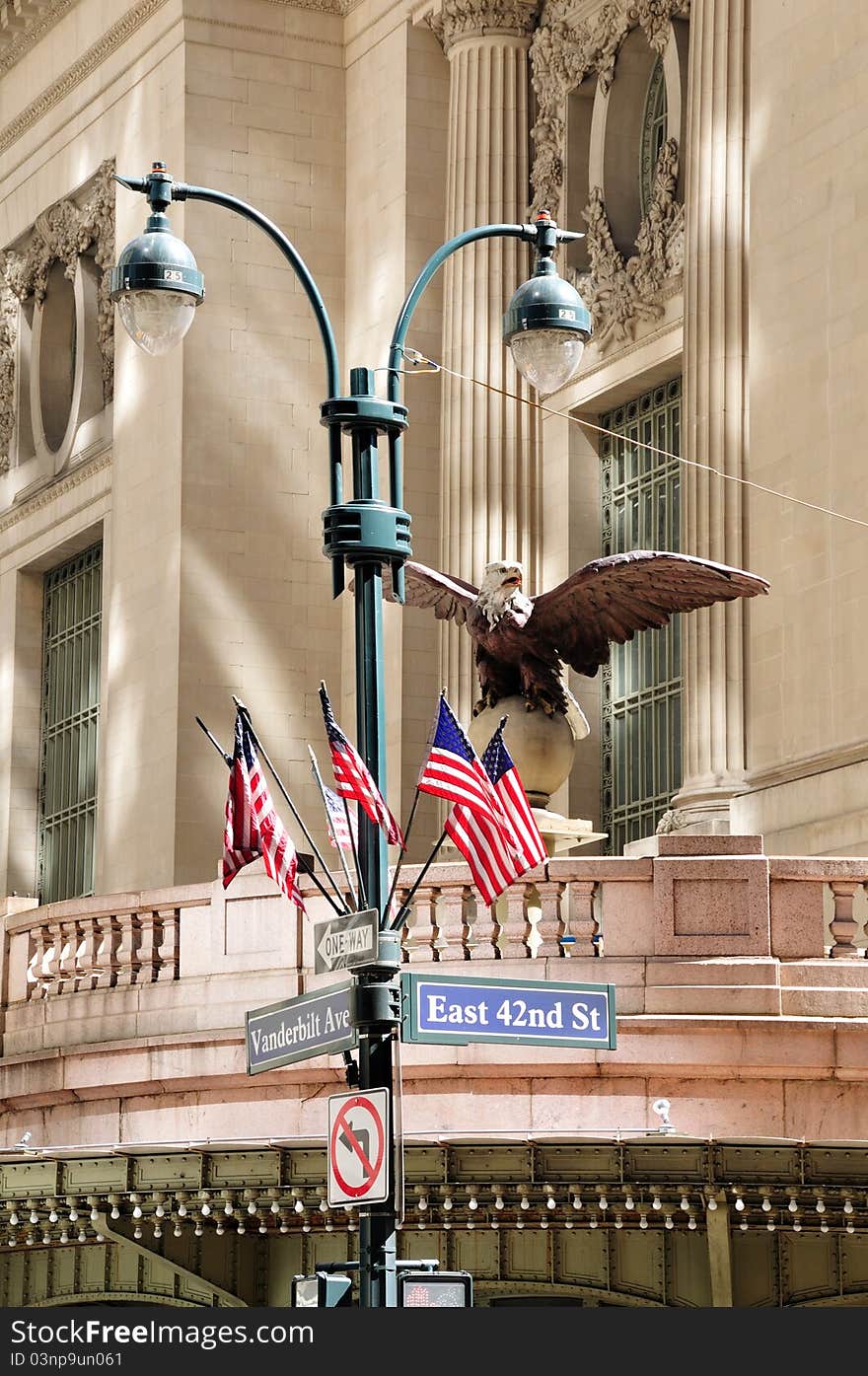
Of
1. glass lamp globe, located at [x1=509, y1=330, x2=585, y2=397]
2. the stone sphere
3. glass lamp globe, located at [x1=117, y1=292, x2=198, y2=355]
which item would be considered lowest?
the stone sphere

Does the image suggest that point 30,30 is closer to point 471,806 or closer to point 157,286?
point 157,286

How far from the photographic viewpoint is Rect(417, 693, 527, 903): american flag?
1514cm

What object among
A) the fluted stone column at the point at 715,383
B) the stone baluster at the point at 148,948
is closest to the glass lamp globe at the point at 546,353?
the stone baluster at the point at 148,948

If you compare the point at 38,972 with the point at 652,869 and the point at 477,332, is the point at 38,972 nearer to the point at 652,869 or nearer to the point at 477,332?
the point at 652,869

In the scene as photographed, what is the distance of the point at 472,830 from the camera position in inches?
603

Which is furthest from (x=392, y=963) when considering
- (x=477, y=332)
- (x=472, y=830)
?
(x=477, y=332)

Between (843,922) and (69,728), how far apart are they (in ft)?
66.2

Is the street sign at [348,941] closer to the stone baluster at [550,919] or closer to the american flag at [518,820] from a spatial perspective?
the american flag at [518,820]

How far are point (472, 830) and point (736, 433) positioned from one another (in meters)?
11.3

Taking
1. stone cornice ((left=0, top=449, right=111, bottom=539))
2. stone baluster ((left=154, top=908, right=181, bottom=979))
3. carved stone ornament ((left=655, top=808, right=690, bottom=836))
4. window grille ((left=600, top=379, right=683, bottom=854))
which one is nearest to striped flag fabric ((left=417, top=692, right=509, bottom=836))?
stone baluster ((left=154, top=908, right=181, bottom=979))

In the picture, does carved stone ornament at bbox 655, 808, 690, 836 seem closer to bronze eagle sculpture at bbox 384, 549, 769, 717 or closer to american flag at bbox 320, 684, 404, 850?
bronze eagle sculpture at bbox 384, 549, 769, 717

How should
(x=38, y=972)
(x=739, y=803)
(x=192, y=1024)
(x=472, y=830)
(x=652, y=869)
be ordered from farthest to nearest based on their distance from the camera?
(x=739, y=803)
(x=38, y=972)
(x=192, y=1024)
(x=652, y=869)
(x=472, y=830)

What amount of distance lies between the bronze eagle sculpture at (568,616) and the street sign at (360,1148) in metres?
7.36

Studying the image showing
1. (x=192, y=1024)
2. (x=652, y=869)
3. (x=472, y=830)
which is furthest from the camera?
(x=192, y=1024)
